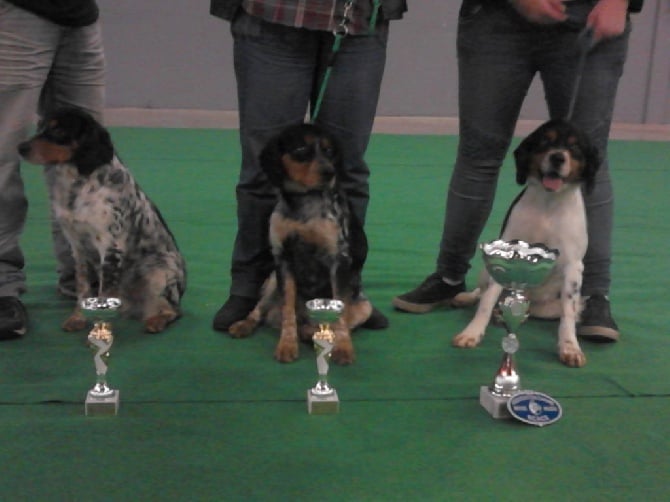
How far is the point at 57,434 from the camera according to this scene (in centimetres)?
230

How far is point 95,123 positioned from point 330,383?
1.30 meters

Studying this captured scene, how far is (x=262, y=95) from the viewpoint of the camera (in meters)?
2.97

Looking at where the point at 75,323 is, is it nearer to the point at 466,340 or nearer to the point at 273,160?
the point at 273,160

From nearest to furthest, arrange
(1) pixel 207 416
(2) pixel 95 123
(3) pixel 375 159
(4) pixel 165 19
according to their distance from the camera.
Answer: (1) pixel 207 416 → (2) pixel 95 123 → (3) pixel 375 159 → (4) pixel 165 19

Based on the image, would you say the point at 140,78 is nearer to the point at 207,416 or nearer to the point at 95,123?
the point at 95,123

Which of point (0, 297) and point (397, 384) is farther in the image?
point (0, 297)

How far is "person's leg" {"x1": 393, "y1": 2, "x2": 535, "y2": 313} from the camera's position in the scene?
3070mm

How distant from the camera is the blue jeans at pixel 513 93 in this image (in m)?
3.00

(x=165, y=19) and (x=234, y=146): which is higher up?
(x=165, y=19)

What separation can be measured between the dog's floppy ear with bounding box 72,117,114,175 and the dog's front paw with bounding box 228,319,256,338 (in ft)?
2.58

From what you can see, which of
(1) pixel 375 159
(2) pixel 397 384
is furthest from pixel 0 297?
(1) pixel 375 159

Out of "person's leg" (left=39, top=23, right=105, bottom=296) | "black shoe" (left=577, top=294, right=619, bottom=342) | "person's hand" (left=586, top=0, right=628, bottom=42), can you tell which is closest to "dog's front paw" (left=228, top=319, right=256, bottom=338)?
"person's leg" (left=39, top=23, right=105, bottom=296)

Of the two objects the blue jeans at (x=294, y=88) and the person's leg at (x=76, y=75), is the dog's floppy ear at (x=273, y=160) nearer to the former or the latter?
the blue jeans at (x=294, y=88)

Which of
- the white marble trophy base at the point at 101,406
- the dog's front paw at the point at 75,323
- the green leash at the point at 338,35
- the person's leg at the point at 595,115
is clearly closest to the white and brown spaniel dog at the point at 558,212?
the person's leg at the point at 595,115
